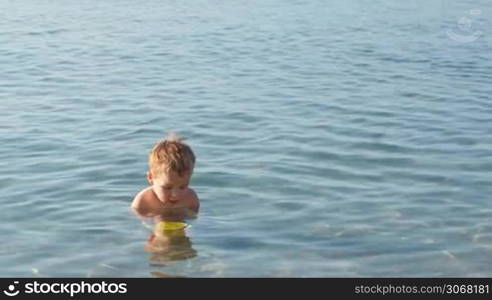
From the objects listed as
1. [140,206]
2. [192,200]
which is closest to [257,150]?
[192,200]

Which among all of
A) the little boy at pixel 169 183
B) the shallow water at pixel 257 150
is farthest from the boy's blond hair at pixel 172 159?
the shallow water at pixel 257 150

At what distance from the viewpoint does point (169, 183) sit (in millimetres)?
8070

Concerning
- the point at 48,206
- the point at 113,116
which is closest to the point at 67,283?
the point at 48,206

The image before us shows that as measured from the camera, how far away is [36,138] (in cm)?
1188

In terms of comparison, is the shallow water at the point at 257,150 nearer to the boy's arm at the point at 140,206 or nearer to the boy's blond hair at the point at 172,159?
the boy's arm at the point at 140,206

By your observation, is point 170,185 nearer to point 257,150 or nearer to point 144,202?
point 144,202

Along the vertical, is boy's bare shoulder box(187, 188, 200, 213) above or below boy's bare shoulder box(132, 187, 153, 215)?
above

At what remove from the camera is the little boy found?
7887 millimetres

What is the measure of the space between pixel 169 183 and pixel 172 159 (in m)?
0.32

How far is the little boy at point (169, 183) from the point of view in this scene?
7887mm

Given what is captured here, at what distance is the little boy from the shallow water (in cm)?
22

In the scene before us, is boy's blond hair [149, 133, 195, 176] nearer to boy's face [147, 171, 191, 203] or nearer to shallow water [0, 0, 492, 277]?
boy's face [147, 171, 191, 203]

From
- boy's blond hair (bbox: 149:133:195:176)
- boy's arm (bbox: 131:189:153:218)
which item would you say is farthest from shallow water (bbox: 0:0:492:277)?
boy's blond hair (bbox: 149:133:195:176)

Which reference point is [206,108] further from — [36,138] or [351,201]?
[351,201]
